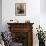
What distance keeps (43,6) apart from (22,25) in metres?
1.37

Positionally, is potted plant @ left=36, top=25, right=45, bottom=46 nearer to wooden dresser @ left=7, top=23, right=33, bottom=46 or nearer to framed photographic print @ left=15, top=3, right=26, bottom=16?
wooden dresser @ left=7, top=23, right=33, bottom=46

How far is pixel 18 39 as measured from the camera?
229 inches

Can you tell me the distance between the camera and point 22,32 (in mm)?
5816

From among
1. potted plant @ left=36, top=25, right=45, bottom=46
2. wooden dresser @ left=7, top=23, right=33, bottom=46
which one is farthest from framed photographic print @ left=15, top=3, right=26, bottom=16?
potted plant @ left=36, top=25, right=45, bottom=46

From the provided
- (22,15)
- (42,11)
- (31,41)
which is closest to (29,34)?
(31,41)

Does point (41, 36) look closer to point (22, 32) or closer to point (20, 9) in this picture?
point (22, 32)

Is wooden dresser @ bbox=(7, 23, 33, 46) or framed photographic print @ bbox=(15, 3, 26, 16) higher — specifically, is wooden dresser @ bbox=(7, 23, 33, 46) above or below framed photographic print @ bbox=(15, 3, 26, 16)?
below

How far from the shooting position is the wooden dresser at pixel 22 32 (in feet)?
18.8

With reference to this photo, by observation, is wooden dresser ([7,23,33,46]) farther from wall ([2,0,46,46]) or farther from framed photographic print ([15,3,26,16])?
framed photographic print ([15,3,26,16])

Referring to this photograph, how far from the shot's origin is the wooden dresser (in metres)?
5.73

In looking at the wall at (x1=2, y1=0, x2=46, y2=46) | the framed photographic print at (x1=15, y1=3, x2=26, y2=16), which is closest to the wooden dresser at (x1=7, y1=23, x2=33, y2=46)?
the wall at (x1=2, y1=0, x2=46, y2=46)

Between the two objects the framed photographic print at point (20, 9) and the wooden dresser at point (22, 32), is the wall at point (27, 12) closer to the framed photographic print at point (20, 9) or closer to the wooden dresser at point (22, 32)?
the framed photographic print at point (20, 9)

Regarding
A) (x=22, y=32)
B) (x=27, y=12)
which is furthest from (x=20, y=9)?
(x=22, y=32)

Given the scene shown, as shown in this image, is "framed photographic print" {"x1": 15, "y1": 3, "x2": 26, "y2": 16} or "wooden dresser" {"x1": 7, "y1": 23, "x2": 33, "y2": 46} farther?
"framed photographic print" {"x1": 15, "y1": 3, "x2": 26, "y2": 16}
